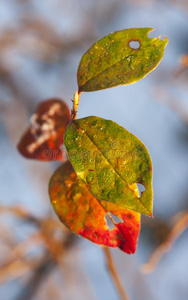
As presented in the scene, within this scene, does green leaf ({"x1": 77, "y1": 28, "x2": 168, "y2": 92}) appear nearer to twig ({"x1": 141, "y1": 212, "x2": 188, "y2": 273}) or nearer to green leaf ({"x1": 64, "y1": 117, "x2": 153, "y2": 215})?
green leaf ({"x1": 64, "y1": 117, "x2": 153, "y2": 215})

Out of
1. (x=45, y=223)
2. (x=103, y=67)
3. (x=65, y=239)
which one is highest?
(x=103, y=67)

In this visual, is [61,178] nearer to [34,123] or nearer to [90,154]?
[90,154]

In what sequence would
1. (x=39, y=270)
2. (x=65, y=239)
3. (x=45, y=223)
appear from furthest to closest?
(x=39, y=270), (x=65, y=239), (x=45, y=223)

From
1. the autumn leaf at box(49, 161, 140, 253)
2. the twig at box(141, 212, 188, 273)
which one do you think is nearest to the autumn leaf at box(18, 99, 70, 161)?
the autumn leaf at box(49, 161, 140, 253)

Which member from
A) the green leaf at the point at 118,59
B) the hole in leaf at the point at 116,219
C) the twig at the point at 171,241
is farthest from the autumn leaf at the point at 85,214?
the twig at the point at 171,241

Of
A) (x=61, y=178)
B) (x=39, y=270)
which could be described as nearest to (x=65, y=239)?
(x=39, y=270)

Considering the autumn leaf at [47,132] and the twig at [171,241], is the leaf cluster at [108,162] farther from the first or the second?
the twig at [171,241]
